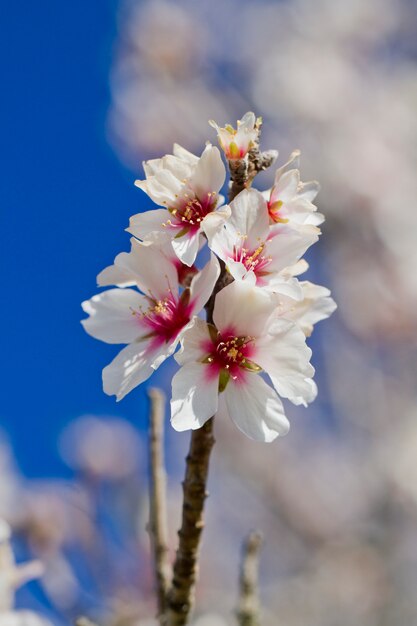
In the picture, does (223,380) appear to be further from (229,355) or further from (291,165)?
(291,165)

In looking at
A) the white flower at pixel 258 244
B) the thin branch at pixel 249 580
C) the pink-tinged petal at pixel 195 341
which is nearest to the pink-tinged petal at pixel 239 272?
the white flower at pixel 258 244

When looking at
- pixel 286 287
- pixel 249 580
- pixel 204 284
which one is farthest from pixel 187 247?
pixel 249 580

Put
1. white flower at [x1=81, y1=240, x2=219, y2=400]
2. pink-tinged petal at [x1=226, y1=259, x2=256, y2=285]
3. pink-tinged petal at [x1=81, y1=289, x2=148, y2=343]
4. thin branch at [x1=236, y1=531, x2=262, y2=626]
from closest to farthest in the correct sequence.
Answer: pink-tinged petal at [x1=226, y1=259, x2=256, y2=285], white flower at [x1=81, y1=240, x2=219, y2=400], pink-tinged petal at [x1=81, y1=289, x2=148, y2=343], thin branch at [x1=236, y1=531, x2=262, y2=626]

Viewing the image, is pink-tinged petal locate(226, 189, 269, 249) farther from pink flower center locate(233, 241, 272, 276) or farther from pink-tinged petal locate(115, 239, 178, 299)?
pink-tinged petal locate(115, 239, 178, 299)

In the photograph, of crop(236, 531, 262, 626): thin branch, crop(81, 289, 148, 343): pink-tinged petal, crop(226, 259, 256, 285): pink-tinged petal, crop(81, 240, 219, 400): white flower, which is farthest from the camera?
crop(236, 531, 262, 626): thin branch

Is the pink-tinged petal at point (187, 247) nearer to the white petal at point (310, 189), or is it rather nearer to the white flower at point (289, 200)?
the white flower at point (289, 200)

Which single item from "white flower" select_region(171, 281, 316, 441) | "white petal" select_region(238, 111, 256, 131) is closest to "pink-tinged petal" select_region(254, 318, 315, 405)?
"white flower" select_region(171, 281, 316, 441)
